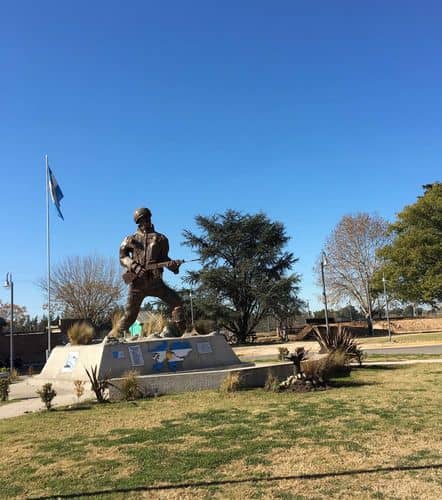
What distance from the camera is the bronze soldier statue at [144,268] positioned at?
14227 mm

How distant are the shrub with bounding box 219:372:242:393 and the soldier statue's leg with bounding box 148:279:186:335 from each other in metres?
3.04

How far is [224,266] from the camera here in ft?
151

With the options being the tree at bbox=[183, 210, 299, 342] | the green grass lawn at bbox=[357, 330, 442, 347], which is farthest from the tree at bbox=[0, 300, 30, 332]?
the green grass lawn at bbox=[357, 330, 442, 347]

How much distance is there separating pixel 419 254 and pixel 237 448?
124 ft

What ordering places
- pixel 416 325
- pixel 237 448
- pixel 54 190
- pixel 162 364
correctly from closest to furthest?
pixel 237 448
pixel 162 364
pixel 54 190
pixel 416 325

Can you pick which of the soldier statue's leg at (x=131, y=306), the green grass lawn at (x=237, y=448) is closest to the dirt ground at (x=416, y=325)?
the soldier statue's leg at (x=131, y=306)

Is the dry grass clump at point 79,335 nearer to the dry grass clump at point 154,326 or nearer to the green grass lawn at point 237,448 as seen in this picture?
the dry grass clump at point 154,326

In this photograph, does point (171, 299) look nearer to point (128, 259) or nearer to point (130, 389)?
point (128, 259)

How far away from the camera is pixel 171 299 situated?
47.8 ft

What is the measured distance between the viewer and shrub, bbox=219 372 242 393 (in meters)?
11.5

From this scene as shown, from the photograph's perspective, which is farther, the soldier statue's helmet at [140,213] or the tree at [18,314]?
the tree at [18,314]

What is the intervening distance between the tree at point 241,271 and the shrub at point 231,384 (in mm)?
30724

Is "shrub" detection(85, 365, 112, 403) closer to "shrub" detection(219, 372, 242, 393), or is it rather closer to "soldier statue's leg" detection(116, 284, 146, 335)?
"shrub" detection(219, 372, 242, 393)

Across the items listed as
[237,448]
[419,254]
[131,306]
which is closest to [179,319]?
[131,306]
